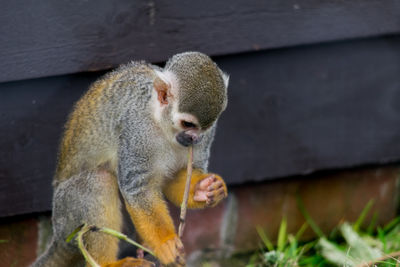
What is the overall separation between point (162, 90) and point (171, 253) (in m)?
0.72

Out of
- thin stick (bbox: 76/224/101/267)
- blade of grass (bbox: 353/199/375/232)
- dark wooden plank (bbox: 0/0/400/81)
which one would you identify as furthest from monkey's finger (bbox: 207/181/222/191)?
blade of grass (bbox: 353/199/375/232)

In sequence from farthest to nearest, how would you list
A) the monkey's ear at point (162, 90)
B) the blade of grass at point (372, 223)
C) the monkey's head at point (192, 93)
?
1. the blade of grass at point (372, 223)
2. the monkey's ear at point (162, 90)
3. the monkey's head at point (192, 93)

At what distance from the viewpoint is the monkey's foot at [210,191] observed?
2658 millimetres

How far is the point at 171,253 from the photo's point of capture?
8.30 ft

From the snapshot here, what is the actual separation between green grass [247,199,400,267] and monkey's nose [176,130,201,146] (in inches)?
40.6

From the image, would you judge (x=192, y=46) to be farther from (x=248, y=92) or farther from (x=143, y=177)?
(x=143, y=177)

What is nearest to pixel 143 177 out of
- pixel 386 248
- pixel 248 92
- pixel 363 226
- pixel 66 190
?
pixel 66 190

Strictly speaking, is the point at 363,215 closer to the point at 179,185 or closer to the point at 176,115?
the point at 179,185

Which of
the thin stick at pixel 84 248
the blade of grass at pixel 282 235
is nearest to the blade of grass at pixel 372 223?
the blade of grass at pixel 282 235

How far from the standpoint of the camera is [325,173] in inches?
155

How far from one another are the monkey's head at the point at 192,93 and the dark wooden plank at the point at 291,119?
2.66 ft

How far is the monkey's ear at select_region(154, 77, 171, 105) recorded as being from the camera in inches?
94.7

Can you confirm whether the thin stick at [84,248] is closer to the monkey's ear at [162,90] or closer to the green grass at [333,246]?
the monkey's ear at [162,90]

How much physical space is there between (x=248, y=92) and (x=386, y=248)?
1.33 meters
